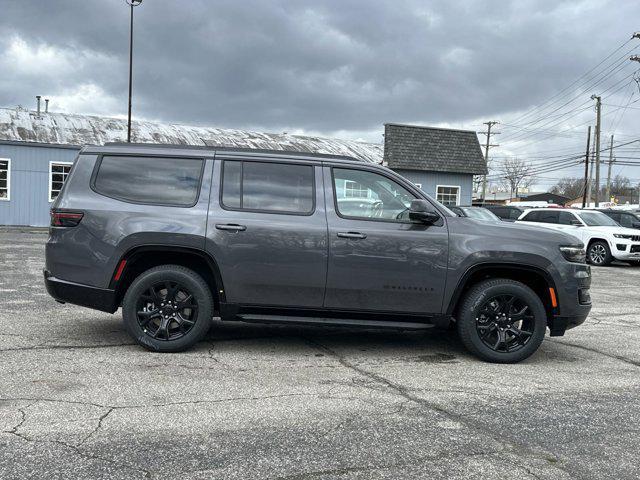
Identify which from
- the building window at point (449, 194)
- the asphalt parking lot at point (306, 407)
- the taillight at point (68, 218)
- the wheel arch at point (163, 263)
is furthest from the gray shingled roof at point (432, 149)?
the taillight at point (68, 218)

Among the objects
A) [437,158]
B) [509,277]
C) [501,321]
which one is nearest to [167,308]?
[501,321]

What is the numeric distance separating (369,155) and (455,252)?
26.7 meters

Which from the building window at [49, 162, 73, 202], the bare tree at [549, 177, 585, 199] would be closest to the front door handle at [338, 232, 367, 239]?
the building window at [49, 162, 73, 202]

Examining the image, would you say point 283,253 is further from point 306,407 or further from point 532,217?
point 532,217

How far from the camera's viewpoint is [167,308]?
214 inches

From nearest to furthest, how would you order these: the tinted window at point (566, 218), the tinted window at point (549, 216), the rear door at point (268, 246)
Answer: the rear door at point (268, 246) → the tinted window at point (566, 218) → the tinted window at point (549, 216)

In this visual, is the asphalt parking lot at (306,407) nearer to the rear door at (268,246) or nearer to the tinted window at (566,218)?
the rear door at (268,246)

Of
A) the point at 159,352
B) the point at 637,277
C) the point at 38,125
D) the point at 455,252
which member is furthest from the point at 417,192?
the point at 38,125

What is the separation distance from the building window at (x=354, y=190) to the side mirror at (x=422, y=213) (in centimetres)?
47

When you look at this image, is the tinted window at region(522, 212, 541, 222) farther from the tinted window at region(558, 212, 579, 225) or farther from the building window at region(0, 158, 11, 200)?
the building window at region(0, 158, 11, 200)

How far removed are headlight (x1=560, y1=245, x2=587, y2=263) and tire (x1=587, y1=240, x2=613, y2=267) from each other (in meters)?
13.5

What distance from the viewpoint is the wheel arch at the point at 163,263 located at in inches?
212

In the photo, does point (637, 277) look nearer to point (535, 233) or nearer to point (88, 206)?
point (535, 233)

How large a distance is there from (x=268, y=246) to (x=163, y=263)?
1059mm
